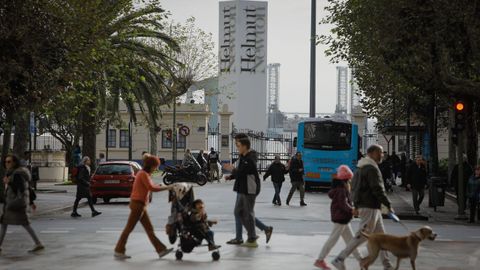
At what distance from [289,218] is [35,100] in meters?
7.42

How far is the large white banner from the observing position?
138 m

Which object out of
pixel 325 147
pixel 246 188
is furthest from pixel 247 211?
pixel 325 147

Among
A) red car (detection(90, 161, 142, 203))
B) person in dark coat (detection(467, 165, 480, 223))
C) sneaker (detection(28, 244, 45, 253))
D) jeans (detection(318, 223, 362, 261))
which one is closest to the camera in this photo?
jeans (detection(318, 223, 362, 261))

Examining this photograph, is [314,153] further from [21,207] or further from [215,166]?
[21,207]

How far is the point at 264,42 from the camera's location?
139 meters

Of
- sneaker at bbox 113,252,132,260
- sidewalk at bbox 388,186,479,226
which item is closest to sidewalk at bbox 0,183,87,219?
sneaker at bbox 113,252,132,260

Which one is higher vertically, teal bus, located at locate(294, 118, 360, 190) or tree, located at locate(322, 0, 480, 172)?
tree, located at locate(322, 0, 480, 172)

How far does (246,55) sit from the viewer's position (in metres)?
139

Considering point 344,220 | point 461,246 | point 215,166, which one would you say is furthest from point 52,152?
point 344,220

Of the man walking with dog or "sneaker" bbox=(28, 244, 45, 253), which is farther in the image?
"sneaker" bbox=(28, 244, 45, 253)

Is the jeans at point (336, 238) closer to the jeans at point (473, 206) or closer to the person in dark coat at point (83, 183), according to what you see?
the jeans at point (473, 206)

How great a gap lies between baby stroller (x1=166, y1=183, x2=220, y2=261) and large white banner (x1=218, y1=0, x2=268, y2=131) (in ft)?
404

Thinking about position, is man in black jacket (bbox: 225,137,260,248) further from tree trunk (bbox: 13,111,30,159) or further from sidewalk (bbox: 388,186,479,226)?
tree trunk (bbox: 13,111,30,159)

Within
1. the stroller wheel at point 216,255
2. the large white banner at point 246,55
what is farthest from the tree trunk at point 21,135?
the large white banner at point 246,55
